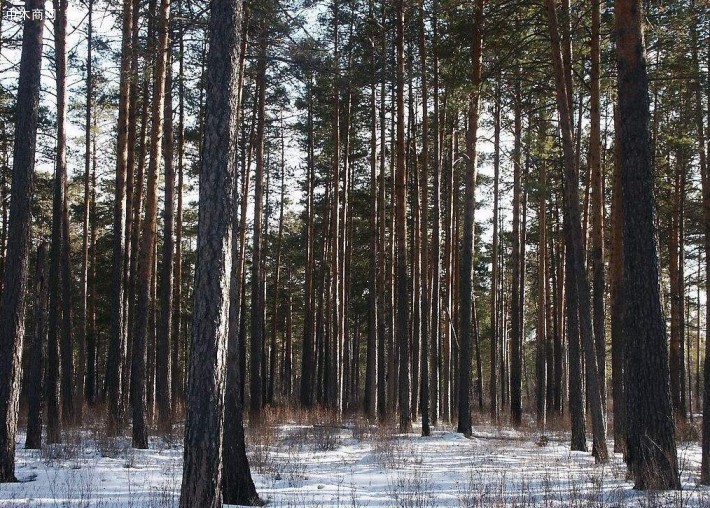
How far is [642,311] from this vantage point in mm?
7730

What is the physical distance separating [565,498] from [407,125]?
1592 centimetres

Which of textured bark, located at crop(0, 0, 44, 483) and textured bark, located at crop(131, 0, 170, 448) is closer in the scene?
textured bark, located at crop(0, 0, 44, 483)

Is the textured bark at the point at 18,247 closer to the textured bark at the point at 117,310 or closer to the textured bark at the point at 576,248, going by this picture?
the textured bark at the point at 117,310

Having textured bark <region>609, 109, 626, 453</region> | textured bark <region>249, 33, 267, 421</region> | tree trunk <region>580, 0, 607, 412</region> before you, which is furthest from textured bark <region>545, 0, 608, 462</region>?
textured bark <region>249, 33, 267, 421</region>

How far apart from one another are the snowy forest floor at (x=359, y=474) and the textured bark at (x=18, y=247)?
85 cm

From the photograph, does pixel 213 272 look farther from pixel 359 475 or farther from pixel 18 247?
pixel 359 475

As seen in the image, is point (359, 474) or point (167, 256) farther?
point (167, 256)

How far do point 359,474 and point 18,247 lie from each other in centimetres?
571

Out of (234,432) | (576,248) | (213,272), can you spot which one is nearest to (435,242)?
(576,248)

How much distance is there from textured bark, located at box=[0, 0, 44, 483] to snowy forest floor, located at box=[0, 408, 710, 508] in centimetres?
85

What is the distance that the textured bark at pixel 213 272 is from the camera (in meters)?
5.47

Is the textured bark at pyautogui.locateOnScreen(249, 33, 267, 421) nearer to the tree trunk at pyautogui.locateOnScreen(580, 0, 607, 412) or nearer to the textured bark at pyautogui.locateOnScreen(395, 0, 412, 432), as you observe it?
the textured bark at pyautogui.locateOnScreen(395, 0, 412, 432)

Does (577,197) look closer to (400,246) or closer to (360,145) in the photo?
(400,246)

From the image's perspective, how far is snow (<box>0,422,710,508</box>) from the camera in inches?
269
